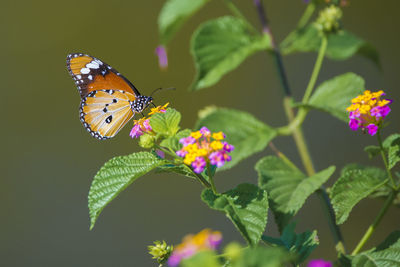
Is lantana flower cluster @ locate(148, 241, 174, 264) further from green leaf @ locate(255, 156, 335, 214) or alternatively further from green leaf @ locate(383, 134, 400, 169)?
green leaf @ locate(383, 134, 400, 169)


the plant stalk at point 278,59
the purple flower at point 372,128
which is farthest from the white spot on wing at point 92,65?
the purple flower at point 372,128

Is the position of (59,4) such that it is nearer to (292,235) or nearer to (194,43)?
(194,43)

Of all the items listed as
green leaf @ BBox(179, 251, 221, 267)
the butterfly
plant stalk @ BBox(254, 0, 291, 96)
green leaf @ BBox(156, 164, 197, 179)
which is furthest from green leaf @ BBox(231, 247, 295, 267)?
the butterfly

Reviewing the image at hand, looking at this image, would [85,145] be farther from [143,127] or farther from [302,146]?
[143,127]

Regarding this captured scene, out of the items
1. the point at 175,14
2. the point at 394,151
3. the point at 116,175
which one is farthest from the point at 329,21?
the point at 116,175

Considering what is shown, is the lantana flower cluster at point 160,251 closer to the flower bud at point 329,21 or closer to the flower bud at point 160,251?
the flower bud at point 160,251

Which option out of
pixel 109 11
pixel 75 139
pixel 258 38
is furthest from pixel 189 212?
pixel 258 38
